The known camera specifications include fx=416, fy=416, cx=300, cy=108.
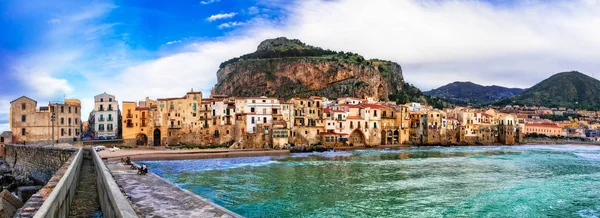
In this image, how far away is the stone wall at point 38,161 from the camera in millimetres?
29395

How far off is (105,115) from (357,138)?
140 ft

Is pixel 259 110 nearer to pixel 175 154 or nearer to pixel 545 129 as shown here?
pixel 175 154

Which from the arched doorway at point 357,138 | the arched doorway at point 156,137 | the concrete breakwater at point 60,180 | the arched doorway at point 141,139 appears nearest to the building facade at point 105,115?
the arched doorway at point 141,139

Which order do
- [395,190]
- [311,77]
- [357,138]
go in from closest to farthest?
[395,190], [357,138], [311,77]

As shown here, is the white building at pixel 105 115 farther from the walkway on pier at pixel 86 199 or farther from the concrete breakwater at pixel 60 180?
the walkway on pier at pixel 86 199

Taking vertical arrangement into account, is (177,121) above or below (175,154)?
above

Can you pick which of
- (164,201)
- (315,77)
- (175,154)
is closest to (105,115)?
(175,154)

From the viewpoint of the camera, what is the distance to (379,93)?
132m

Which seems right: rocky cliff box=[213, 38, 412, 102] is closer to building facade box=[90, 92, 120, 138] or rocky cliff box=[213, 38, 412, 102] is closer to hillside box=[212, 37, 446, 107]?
hillside box=[212, 37, 446, 107]

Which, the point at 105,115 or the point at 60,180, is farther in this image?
the point at 105,115

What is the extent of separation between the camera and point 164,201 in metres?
16.5

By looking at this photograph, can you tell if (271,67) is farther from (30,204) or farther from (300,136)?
(30,204)

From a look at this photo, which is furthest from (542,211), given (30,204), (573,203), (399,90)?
(399,90)

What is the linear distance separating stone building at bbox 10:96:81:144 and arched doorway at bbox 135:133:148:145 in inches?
332
